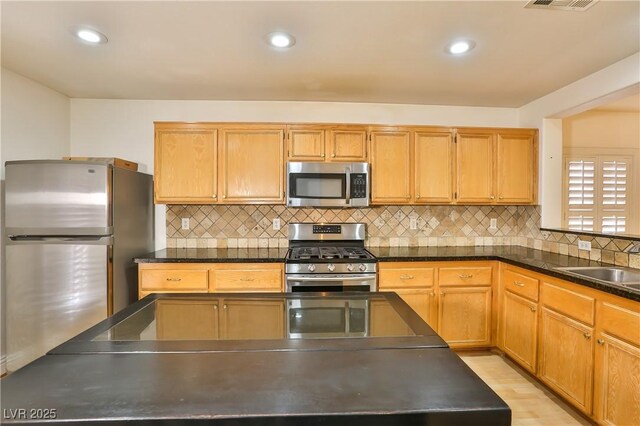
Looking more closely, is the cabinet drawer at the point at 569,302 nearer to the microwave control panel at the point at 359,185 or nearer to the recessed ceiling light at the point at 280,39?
the microwave control panel at the point at 359,185

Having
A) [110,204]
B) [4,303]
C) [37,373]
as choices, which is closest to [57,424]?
[37,373]

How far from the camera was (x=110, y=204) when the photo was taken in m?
2.55

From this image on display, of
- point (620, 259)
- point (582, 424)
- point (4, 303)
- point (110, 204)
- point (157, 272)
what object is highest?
point (110, 204)

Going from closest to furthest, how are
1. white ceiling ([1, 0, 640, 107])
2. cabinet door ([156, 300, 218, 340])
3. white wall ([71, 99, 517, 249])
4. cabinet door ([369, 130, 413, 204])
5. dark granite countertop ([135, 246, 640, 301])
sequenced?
cabinet door ([156, 300, 218, 340])
white ceiling ([1, 0, 640, 107])
dark granite countertop ([135, 246, 640, 301])
cabinet door ([369, 130, 413, 204])
white wall ([71, 99, 517, 249])

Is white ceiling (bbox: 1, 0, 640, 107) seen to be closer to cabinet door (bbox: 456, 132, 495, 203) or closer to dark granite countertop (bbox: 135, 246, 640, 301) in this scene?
cabinet door (bbox: 456, 132, 495, 203)

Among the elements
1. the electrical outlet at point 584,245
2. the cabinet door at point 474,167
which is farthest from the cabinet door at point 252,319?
the electrical outlet at point 584,245

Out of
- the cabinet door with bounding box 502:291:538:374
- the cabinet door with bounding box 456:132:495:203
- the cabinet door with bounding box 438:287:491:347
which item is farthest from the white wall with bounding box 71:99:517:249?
the cabinet door with bounding box 502:291:538:374

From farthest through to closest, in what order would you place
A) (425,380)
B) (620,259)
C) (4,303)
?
1. (4,303)
2. (620,259)
3. (425,380)

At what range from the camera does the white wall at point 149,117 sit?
333 centimetres

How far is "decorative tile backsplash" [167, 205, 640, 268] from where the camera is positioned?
3.36 meters

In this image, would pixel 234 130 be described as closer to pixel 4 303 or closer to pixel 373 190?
pixel 373 190

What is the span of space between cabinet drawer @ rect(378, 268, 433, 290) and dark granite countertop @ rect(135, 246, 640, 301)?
100 mm

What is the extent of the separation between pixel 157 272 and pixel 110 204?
67 cm

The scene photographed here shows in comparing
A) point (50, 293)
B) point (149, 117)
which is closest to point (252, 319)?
point (50, 293)
